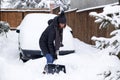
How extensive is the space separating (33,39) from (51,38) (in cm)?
252

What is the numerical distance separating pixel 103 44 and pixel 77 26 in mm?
15249

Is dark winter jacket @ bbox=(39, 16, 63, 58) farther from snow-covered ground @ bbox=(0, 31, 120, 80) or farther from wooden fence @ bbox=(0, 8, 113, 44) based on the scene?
wooden fence @ bbox=(0, 8, 113, 44)

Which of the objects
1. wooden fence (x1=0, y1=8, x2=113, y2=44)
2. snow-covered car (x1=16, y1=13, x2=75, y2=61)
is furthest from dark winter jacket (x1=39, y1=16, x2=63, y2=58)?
wooden fence (x1=0, y1=8, x2=113, y2=44)

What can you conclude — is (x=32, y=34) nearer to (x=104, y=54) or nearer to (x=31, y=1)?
(x=104, y=54)

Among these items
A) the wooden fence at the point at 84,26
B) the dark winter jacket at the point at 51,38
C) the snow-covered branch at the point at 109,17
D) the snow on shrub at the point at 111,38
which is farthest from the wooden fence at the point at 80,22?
the snow-covered branch at the point at 109,17

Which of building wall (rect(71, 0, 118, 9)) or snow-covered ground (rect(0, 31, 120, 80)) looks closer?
snow-covered ground (rect(0, 31, 120, 80))

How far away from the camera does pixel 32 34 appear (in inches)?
447

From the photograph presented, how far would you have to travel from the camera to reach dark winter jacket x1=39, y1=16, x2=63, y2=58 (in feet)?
28.3

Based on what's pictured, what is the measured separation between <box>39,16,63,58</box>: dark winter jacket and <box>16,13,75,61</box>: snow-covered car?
1.86 meters

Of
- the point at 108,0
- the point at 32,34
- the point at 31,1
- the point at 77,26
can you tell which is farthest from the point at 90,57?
the point at 31,1

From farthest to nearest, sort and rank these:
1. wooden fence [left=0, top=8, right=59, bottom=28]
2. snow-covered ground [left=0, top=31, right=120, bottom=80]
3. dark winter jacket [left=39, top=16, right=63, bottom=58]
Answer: wooden fence [left=0, top=8, right=59, bottom=28], snow-covered ground [left=0, top=31, right=120, bottom=80], dark winter jacket [left=39, top=16, right=63, bottom=58]

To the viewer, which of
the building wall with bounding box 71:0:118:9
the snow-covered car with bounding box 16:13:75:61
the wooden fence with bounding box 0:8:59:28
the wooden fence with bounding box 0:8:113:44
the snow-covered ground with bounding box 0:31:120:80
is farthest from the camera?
the wooden fence with bounding box 0:8:59:28

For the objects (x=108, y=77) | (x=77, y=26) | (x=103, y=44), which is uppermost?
(x=103, y=44)

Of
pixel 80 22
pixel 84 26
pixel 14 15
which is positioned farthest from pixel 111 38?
pixel 14 15
